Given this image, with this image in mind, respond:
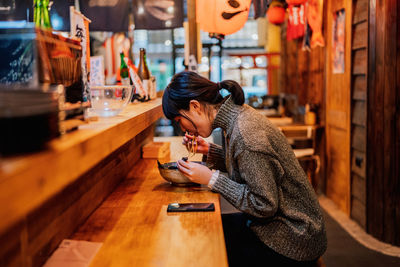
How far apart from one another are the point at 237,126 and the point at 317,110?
17.5 feet

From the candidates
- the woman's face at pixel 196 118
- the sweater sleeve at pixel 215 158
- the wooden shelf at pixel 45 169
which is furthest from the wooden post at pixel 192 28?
the wooden shelf at pixel 45 169

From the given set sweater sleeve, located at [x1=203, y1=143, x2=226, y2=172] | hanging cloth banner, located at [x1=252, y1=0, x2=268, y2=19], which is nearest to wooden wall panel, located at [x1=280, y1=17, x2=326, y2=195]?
hanging cloth banner, located at [x1=252, y1=0, x2=268, y2=19]

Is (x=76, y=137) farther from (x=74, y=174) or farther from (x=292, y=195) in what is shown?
(x=292, y=195)

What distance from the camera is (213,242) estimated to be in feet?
6.97

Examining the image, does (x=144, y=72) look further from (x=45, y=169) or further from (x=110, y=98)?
(x=45, y=169)

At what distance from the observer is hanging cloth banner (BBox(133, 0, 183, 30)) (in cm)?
589

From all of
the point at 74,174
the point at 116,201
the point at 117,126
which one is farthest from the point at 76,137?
the point at 116,201

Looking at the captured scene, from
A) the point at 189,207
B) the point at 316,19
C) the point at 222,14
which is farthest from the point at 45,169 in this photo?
the point at 316,19

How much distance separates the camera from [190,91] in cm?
275

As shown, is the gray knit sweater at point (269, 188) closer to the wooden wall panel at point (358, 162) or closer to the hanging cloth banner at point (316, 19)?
the wooden wall panel at point (358, 162)

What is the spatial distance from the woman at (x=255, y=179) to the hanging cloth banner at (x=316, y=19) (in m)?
4.43

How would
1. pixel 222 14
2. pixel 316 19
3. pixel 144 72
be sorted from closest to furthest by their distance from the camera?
1. pixel 144 72
2. pixel 222 14
3. pixel 316 19

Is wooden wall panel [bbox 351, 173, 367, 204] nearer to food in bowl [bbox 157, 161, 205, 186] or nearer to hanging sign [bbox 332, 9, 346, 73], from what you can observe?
hanging sign [bbox 332, 9, 346, 73]

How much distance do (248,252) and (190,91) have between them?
3.24 feet
